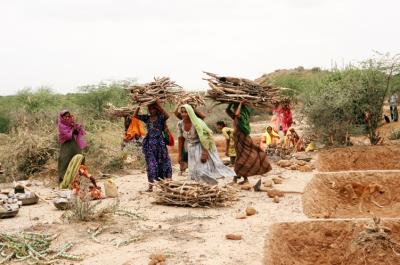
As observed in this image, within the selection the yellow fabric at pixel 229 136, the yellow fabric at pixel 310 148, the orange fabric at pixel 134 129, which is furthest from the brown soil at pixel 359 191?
the yellow fabric at pixel 310 148

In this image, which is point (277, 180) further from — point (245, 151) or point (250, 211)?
point (250, 211)

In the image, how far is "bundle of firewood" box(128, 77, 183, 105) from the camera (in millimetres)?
9344

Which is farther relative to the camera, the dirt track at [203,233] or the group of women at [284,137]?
the group of women at [284,137]

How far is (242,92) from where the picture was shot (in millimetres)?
9695

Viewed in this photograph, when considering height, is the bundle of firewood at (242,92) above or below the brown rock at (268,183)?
above

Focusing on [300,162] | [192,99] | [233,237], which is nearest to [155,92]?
[192,99]

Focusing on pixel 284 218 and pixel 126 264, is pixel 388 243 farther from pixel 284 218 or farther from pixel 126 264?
pixel 126 264

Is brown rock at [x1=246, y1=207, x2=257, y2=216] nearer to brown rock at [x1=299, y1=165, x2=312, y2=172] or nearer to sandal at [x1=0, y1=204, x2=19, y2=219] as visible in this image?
sandal at [x1=0, y1=204, x2=19, y2=219]

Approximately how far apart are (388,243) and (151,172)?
14.7 feet

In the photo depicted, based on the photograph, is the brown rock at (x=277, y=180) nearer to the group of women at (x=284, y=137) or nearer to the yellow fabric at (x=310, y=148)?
the group of women at (x=284, y=137)

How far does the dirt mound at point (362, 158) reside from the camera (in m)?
14.8

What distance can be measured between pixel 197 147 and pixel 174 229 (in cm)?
270

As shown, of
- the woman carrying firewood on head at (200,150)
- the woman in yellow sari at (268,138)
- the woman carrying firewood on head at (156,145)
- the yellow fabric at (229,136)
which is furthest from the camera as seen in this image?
the woman in yellow sari at (268,138)

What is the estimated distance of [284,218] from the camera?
7316mm
